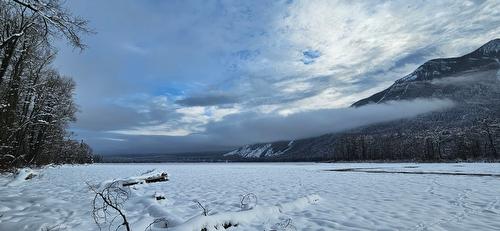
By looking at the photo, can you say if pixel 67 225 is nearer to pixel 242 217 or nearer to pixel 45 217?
pixel 45 217

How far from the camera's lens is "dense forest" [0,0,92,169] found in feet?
30.3

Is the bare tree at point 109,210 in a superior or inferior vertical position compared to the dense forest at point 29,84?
inferior

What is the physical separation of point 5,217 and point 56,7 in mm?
5519

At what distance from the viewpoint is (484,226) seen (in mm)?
8023

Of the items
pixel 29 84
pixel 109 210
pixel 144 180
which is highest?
pixel 29 84

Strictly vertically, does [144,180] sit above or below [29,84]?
below

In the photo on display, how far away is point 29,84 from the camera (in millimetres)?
23453

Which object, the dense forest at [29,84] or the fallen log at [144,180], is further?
the fallen log at [144,180]

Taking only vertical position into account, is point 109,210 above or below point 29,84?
below

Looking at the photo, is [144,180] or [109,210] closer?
[109,210]

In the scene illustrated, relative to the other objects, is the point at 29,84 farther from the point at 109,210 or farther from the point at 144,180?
the point at 109,210

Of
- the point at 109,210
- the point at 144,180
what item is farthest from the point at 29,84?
the point at 109,210

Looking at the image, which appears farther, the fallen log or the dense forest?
the fallen log

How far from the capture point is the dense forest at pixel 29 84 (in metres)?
9.25
